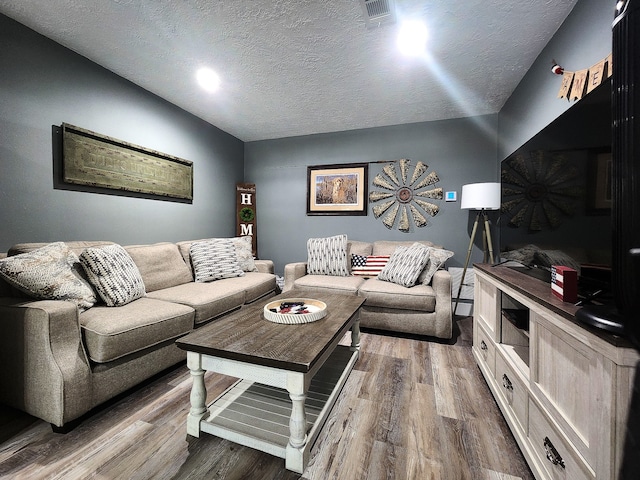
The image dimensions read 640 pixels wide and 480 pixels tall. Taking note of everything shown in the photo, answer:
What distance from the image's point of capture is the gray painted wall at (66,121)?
185 cm

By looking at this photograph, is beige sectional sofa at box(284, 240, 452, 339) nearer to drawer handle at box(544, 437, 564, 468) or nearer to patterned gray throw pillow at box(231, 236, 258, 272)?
patterned gray throw pillow at box(231, 236, 258, 272)

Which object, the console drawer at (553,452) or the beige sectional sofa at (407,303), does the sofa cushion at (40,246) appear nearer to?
the beige sectional sofa at (407,303)

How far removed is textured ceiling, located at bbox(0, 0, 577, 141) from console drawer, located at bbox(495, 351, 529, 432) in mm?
2103

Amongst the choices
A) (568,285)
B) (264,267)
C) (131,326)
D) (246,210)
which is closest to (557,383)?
(568,285)

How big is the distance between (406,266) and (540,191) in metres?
1.40

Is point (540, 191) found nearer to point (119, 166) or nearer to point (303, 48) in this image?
point (303, 48)

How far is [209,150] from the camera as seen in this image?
11.9ft

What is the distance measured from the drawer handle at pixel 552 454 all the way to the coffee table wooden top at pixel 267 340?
0.86m

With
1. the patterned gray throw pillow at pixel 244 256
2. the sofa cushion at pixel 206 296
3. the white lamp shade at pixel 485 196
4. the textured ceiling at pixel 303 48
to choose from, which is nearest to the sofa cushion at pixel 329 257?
the patterned gray throw pillow at pixel 244 256

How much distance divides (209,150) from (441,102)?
9.48 feet

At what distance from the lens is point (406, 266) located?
2.73 metres

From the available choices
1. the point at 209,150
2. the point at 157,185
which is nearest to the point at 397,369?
the point at 157,185

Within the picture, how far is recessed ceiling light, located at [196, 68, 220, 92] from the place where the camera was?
2.39 metres

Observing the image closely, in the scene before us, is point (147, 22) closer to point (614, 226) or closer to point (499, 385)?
point (614, 226)
